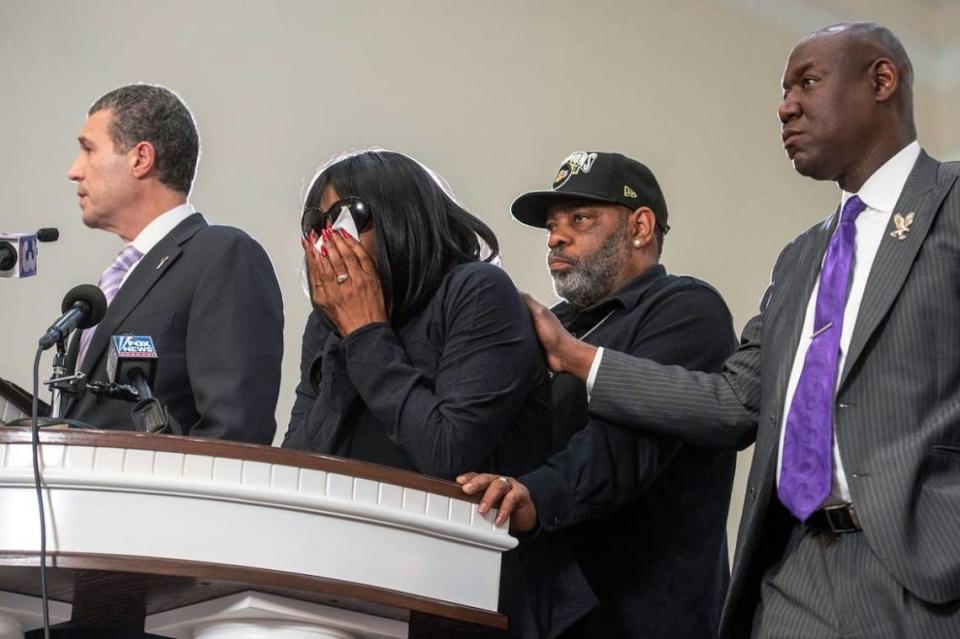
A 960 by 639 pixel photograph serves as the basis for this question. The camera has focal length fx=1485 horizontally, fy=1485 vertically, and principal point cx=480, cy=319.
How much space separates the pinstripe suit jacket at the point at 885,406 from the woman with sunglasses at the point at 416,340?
233 mm

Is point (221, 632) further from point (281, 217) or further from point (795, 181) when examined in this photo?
point (795, 181)

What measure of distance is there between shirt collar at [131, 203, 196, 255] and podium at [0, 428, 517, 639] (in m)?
1.15

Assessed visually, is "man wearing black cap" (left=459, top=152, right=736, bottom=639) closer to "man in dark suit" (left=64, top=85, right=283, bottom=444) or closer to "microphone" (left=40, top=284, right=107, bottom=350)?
"man in dark suit" (left=64, top=85, right=283, bottom=444)

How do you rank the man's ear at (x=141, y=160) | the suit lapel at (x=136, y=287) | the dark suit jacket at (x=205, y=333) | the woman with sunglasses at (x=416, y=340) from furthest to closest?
1. the man's ear at (x=141, y=160)
2. the suit lapel at (x=136, y=287)
3. the dark suit jacket at (x=205, y=333)
4. the woman with sunglasses at (x=416, y=340)

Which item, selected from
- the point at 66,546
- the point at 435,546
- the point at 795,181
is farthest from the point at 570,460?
the point at 795,181

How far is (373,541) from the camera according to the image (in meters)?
1.89

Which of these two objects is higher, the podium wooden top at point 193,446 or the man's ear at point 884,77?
the man's ear at point 884,77

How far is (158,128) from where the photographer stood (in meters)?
3.13

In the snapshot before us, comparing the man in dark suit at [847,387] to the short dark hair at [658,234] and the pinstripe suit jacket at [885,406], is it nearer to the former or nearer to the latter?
the pinstripe suit jacket at [885,406]

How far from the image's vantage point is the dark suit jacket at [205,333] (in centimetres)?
269

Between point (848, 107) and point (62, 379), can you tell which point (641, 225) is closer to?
point (848, 107)

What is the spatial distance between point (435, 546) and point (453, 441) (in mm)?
300

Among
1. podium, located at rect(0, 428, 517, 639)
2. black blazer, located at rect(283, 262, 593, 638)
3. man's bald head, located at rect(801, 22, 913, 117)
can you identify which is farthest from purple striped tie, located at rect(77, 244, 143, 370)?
man's bald head, located at rect(801, 22, 913, 117)

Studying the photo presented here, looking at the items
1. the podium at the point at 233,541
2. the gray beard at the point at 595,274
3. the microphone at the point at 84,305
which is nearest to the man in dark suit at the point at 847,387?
the podium at the point at 233,541
